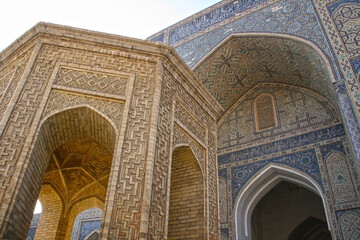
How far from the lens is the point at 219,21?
7301 millimetres

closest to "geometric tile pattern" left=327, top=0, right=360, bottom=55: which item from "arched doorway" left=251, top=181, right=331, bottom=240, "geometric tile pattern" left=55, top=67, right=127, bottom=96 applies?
"geometric tile pattern" left=55, top=67, right=127, bottom=96

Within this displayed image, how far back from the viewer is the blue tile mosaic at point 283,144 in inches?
233

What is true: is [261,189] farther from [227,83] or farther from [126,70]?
[126,70]

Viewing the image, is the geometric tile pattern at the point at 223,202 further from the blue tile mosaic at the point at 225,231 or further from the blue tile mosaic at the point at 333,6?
the blue tile mosaic at the point at 333,6

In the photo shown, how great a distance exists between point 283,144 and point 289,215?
254 centimetres

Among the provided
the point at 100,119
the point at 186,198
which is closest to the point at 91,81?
the point at 100,119

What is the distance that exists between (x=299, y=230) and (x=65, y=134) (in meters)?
6.64

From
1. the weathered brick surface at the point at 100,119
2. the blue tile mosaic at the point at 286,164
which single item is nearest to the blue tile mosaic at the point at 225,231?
the blue tile mosaic at the point at 286,164

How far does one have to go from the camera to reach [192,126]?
152 inches

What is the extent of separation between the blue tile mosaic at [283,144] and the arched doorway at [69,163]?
3.26 meters

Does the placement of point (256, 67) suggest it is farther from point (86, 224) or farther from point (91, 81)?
point (86, 224)

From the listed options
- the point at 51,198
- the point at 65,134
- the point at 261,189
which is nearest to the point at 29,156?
the point at 65,134

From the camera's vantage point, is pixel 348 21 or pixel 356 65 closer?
pixel 356 65

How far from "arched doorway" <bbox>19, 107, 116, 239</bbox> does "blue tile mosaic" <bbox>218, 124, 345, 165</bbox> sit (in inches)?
128
